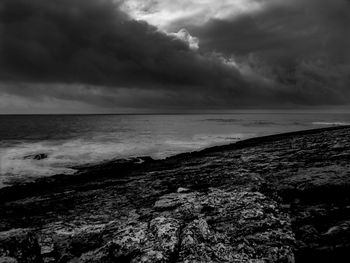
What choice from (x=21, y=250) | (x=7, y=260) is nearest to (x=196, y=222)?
(x=21, y=250)

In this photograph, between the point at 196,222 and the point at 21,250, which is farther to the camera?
the point at 196,222

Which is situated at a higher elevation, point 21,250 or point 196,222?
point 196,222

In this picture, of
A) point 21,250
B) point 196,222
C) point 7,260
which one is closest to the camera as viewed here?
point 7,260

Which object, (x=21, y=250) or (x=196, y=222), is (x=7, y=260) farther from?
(x=196, y=222)

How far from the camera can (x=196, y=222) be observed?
696 centimetres

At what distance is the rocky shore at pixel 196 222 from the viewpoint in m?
5.85

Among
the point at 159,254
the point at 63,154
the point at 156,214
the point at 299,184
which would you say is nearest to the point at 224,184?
the point at 299,184

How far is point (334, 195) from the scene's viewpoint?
8641mm

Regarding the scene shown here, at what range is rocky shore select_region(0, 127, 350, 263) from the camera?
5852 millimetres

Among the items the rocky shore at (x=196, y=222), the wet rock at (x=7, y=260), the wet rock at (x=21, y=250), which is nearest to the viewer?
the rocky shore at (x=196, y=222)

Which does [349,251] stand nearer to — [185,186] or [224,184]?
[224,184]

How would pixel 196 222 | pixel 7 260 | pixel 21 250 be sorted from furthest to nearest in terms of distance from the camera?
pixel 196 222 < pixel 21 250 < pixel 7 260

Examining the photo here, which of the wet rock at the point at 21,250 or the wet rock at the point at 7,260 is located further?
the wet rock at the point at 21,250

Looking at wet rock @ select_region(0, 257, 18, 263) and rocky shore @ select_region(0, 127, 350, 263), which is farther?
wet rock @ select_region(0, 257, 18, 263)
